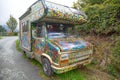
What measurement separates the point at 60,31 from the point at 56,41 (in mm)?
1173

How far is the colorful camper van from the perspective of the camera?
3.83m

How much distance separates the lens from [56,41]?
4164mm

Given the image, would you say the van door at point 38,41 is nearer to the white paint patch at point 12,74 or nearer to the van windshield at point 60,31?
the van windshield at point 60,31

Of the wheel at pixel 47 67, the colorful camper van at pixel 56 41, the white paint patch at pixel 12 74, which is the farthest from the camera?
the white paint patch at pixel 12 74

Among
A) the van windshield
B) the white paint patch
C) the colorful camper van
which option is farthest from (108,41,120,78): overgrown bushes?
the white paint patch

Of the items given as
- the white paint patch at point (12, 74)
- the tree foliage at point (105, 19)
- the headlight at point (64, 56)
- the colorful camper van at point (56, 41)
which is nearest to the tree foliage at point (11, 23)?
the tree foliage at point (105, 19)

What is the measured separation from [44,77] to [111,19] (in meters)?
4.61

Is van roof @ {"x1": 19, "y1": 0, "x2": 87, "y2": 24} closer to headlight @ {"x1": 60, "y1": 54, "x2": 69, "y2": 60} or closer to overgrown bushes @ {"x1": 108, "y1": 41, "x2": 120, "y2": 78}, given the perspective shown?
headlight @ {"x1": 60, "y1": 54, "x2": 69, "y2": 60}

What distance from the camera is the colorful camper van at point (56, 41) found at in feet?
12.6

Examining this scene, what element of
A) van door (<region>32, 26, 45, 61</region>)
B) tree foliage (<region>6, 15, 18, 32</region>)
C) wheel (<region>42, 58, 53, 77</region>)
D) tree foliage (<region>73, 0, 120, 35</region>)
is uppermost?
tree foliage (<region>6, 15, 18, 32</region>)

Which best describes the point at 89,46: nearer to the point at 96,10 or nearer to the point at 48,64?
the point at 48,64

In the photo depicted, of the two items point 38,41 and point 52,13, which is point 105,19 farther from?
point 38,41

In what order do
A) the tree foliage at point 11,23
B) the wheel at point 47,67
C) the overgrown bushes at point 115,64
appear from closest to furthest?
1. the wheel at point 47,67
2. the overgrown bushes at point 115,64
3. the tree foliage at point 11,23

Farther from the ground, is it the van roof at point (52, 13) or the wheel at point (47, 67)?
the van roof at point (52, 13)
